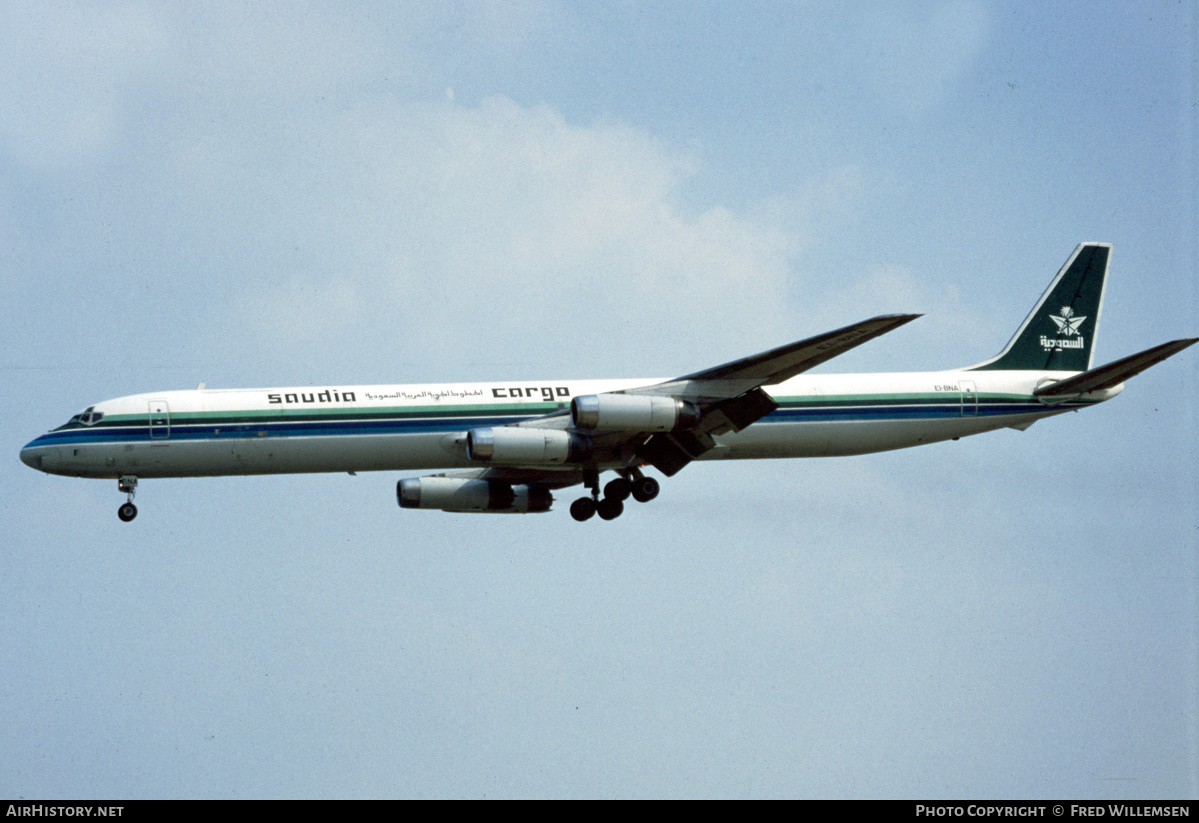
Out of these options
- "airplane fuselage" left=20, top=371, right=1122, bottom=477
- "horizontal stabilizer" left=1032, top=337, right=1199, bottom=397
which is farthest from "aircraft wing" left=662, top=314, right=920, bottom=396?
"horizontal stabilizer" left=1032, top=337, right=1199, bottom=397

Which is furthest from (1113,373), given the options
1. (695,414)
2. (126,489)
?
(126,489)

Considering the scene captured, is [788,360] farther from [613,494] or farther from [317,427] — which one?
[317,427]

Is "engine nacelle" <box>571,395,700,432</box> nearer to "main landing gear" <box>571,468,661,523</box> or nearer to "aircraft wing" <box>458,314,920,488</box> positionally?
"aircraft wing" <box>458,314,920,488</box>

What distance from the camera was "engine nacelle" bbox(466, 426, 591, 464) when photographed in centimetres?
3553

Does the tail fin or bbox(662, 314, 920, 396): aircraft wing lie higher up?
the tail fin

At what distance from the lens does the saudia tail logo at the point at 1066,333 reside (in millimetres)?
44475

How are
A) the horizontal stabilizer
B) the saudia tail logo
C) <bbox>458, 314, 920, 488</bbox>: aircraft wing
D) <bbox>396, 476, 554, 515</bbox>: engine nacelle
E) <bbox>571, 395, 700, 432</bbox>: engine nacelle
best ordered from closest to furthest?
<bbox>571, 395, 700, 432</bbox>: engine nacelle
<bbox>458, 314, 920, 488</bbox>: aircraft wing
the horizontal stabilizer
<bbox>396, 476, 554, 515</bbox>: engine nacelle
the saudia tail logo

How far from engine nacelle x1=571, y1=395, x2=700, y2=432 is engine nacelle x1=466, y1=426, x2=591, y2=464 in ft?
3.55

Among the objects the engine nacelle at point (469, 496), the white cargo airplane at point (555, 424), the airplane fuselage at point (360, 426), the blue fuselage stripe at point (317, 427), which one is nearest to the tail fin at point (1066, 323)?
the white cargo airplane at point (555, 424)

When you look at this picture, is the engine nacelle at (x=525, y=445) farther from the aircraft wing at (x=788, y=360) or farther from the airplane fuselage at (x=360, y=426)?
the aircraft wing at (x=788, y=360)

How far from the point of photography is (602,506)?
39906 mm

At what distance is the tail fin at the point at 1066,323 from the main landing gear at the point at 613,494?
11.9 meters
